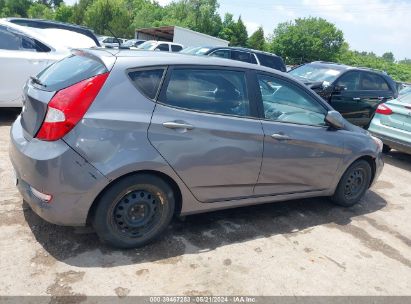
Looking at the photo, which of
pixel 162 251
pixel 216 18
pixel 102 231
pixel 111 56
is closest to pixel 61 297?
pixel 102 231

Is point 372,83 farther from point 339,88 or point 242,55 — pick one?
point 242,55

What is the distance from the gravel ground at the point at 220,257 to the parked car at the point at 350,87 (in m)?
4.87

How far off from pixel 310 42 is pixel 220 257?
65096 mm

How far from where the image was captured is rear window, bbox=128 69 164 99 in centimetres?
305

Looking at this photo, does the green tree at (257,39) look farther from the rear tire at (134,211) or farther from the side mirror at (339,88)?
the rear tire at (134,211)

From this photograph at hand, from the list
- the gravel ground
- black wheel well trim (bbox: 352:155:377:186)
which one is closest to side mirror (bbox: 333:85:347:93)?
black wheel well trim (bbox: 352:155:377:186)

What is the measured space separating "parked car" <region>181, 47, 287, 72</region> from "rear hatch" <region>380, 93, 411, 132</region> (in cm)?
477

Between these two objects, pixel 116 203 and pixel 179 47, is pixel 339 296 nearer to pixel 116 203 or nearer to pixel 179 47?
pixel 116 203

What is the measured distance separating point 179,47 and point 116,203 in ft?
65.1

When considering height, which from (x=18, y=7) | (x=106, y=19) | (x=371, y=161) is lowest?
(x=371, y=161)

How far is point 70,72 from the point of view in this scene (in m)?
3.13

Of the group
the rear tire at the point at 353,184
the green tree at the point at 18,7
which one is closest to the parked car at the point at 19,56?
the rear tire at the point at 353,184

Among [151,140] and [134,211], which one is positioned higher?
[151,140]

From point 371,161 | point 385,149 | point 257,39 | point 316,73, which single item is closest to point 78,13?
point 257,39
